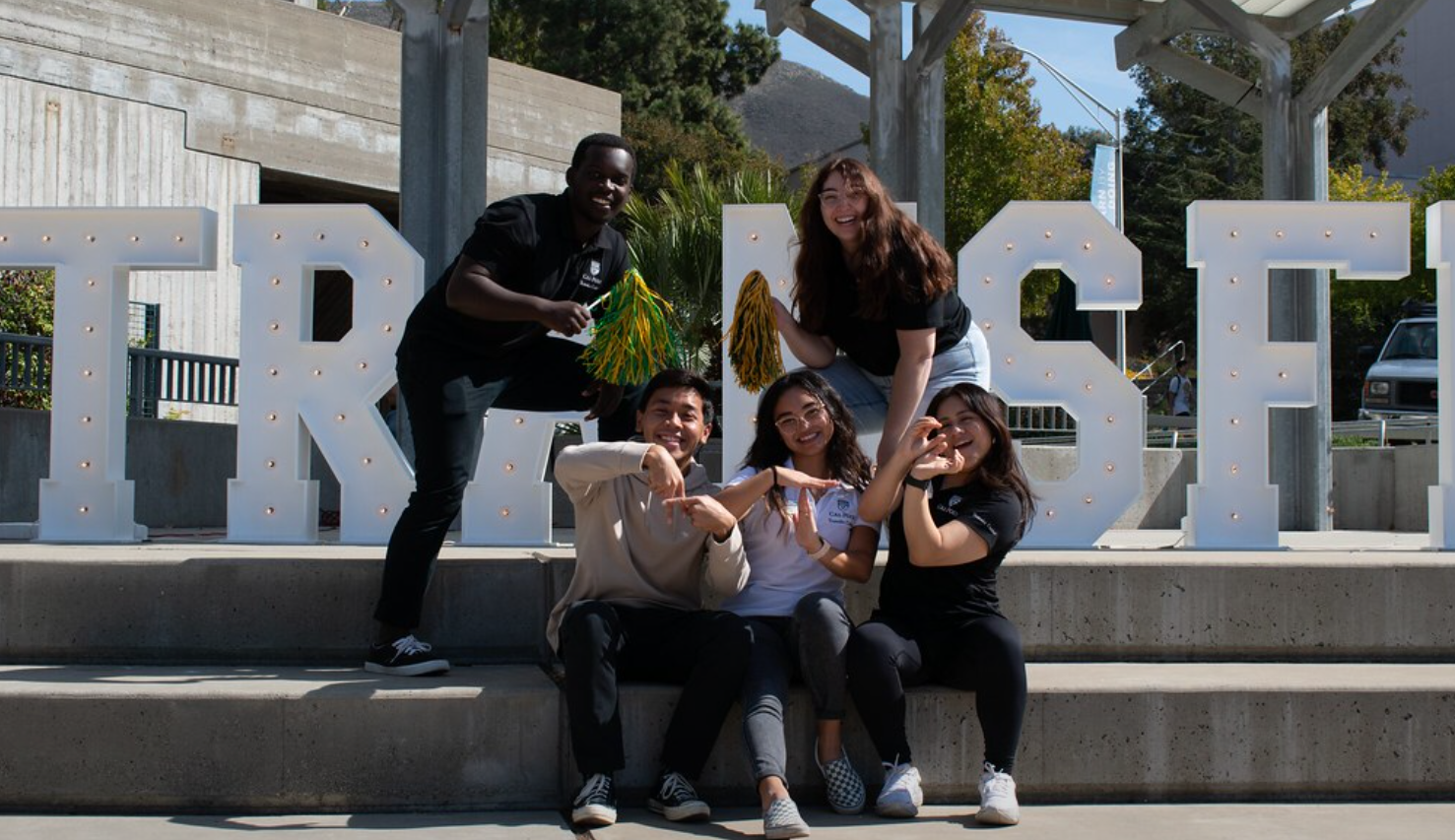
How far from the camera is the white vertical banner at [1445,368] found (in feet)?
22.0

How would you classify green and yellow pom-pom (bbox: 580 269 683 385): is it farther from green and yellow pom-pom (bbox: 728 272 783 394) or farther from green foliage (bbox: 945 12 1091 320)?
green foliage (bbox: 945 12 1091 320)

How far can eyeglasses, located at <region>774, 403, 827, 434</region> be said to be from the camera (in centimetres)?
459

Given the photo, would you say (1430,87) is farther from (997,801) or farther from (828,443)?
(997,801)

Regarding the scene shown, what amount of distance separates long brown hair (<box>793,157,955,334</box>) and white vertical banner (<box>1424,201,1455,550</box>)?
339 centimetres

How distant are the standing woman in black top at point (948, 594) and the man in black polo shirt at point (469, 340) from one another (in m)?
1.11

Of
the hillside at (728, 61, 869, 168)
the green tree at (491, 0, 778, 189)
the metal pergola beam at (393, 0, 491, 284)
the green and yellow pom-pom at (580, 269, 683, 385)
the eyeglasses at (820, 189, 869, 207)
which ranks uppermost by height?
the hillside at (728, 61, 869, 168)

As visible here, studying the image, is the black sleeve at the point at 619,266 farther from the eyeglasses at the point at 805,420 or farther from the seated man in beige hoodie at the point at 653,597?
the eyeglasses at the point at 805,420

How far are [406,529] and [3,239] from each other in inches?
133

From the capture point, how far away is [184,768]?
4.27 meters

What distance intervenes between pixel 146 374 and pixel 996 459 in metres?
8.94

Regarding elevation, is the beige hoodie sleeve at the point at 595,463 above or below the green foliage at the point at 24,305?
below

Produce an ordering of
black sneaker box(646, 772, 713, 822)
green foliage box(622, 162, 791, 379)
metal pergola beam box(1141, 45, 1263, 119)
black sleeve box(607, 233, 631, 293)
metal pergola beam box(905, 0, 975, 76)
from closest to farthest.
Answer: black sneaker box(646, 772, 713, 822)
black sleeve box(607, 233, 631, 293)
metal pergola beam box(905, 0, 975, 76)
metal pergola beam box(1141, 45, 1263, 119)
green foliage box(622, 162, 791, 379)

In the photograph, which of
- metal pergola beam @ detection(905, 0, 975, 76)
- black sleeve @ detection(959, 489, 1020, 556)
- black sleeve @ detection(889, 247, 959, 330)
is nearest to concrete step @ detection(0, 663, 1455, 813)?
black sleeve @ detection(959, 489, 1020, 556)

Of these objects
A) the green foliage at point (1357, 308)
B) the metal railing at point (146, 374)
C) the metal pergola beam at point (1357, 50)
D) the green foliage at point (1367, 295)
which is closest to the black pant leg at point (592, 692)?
the metal railing at point (146, 374)
